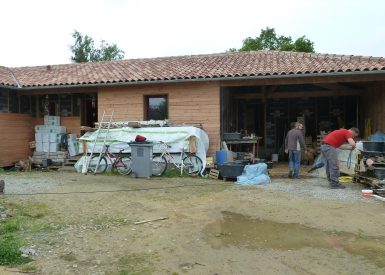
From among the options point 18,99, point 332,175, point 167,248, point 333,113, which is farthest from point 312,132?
point 167,248

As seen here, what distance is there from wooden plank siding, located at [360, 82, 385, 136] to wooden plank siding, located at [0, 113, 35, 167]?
1315cm

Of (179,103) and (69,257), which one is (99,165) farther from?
(69,257)

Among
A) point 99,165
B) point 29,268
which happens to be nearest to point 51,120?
point 99,165

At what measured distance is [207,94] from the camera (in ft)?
43.4

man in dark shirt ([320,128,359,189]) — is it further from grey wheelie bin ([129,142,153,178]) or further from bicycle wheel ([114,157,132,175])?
bicycle wheel ([114,157,132,175])

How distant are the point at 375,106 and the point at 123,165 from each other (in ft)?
29.0

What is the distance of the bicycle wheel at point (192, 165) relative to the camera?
475 inches

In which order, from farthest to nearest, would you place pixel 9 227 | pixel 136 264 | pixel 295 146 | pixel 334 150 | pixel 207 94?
pixel 207 94 < pixel 295 146 < pixel 334 150 < pixel 9 227 < pixel 136 264

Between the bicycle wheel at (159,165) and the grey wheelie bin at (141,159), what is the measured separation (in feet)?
1.33

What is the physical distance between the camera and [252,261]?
4637 mm

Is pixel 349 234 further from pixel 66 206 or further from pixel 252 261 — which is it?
pixel 66 206

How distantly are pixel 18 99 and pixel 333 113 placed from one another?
1354 centimetres

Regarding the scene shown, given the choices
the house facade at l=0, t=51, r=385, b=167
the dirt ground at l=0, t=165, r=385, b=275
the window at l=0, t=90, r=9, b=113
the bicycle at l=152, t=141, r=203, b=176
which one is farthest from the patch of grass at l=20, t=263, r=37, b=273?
the window at l=0, t=90, r=9, b=113

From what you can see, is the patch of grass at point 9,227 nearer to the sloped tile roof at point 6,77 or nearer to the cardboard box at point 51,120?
the sloped tile roof at point 6,77
